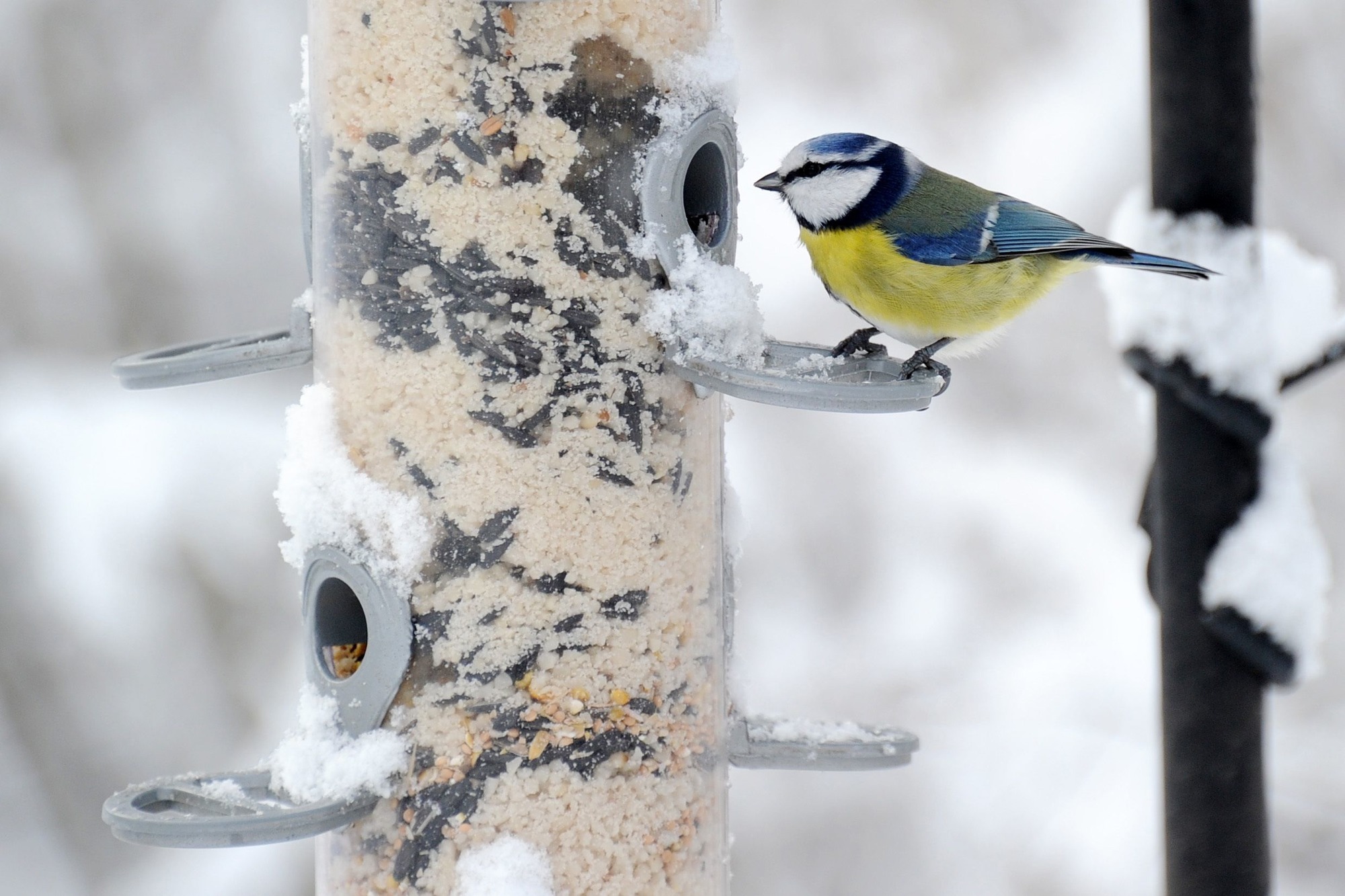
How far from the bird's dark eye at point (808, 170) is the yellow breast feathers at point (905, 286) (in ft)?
0.36

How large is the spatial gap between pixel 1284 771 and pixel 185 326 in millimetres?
4406

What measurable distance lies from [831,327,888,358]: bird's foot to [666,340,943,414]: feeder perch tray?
13 cm

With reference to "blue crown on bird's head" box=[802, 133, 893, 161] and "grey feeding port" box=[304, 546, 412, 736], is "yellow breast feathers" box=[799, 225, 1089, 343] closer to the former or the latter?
"blue crown on bird's head" box=[802, 133, 893, 161]

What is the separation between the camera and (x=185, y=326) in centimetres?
533

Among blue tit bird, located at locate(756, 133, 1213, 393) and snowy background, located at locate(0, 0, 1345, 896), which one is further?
snowy background, located at locate(0, 0, 1345, 896)

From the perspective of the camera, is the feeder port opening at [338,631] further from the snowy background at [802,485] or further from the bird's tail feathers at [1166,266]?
the snowy background at [802,485]

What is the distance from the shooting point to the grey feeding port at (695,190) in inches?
66.9

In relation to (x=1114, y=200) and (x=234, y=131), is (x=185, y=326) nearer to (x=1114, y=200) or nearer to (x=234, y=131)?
(x=234, y=131)

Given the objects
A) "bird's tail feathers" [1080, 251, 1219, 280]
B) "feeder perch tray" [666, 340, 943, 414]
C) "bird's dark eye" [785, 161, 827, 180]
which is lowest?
"feeder perch tray" [666, 340, 943, 414]

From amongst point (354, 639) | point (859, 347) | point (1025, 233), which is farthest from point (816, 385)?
point (1025, 233)

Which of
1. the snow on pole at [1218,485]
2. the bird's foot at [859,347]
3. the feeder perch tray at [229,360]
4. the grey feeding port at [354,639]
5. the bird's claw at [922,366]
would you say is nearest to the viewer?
the snow on pole at [1218,485]

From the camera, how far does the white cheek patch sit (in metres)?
2.19

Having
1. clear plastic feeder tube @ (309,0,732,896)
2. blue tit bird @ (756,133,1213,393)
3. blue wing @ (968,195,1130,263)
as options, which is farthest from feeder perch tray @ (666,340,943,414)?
blue wing @ (968,195,1130,263)

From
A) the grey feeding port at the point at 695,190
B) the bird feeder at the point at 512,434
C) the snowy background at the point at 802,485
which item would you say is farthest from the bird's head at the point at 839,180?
the snowy background at the point at 802,485
